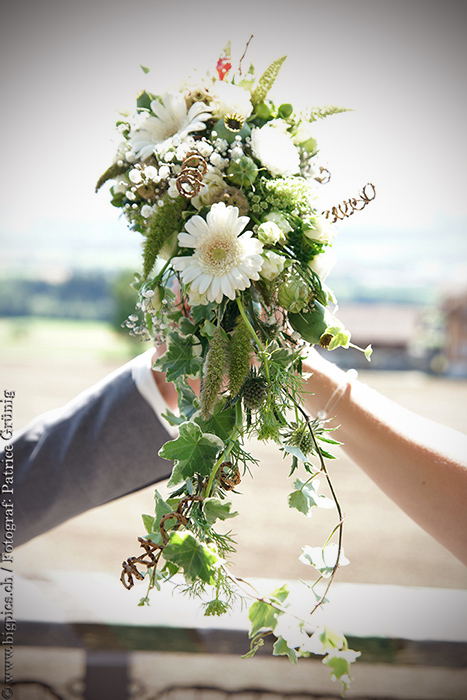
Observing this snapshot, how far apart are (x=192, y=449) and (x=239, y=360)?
0.34ft

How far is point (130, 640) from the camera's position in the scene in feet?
3.55

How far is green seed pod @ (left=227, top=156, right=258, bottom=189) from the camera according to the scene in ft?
1.85

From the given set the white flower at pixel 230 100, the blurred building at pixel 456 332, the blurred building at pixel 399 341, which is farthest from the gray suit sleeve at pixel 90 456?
the blurred building at pixel 456 332

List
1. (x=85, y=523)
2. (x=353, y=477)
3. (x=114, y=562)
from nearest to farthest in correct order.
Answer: (x=114, y=562) → (x=85, y=523) → (x=353, y=477)

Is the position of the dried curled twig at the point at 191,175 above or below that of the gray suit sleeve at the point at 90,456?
above

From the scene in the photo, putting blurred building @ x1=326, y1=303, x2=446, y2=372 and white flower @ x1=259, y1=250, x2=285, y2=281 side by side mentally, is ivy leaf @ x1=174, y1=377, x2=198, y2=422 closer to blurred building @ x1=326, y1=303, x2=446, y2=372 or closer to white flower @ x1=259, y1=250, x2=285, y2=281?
white flower @ x1=259, y1=250, x2=285, y2=281

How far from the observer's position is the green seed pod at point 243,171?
562 mm

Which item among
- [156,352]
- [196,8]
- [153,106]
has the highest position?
[196,8]

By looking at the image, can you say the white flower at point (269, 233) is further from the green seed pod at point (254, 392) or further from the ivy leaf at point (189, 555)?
the ivy leaf at point (189, 555)

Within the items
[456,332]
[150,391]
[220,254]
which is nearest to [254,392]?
[220,254]

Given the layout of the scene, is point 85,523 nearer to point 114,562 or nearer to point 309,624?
point 114,562

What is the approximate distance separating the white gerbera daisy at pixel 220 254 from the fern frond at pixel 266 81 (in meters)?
0.17

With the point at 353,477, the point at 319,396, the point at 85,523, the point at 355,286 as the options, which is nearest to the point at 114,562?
the point at 85,523

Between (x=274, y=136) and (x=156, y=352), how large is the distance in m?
0.47
